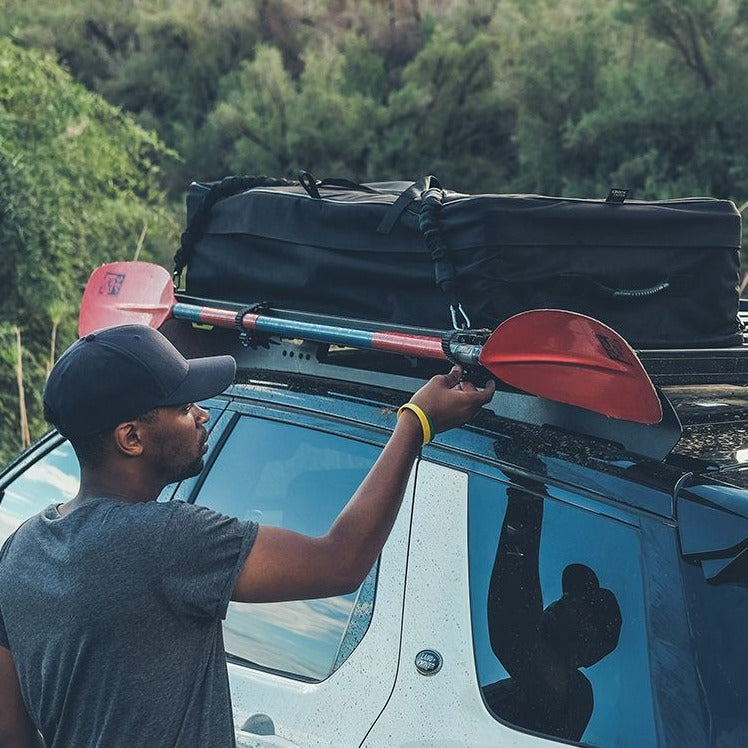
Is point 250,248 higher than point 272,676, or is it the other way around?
point 250,248

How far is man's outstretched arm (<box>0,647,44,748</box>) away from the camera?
196cm

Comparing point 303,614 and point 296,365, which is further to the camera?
point 296,365

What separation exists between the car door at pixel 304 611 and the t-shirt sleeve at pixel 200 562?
48 centimetres

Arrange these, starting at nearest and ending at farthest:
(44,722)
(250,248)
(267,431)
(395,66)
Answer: (44,722), (267,431), (250,248), (395,66)

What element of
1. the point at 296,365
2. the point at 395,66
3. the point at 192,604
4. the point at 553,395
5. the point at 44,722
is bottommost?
the point at 44,722

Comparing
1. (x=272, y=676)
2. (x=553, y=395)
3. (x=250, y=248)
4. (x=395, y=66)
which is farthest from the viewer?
(x=395, y=66)

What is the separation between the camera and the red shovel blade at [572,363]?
192 cm

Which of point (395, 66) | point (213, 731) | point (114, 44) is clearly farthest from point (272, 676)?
point (114, 44)

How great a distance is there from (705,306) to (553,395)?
1.75ft

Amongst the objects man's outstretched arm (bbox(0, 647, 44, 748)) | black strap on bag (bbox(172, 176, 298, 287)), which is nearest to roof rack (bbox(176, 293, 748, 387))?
black strap on bag (bbox(172, 176, 298, 287))

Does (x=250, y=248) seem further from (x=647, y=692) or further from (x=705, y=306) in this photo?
(x=647, y=692)

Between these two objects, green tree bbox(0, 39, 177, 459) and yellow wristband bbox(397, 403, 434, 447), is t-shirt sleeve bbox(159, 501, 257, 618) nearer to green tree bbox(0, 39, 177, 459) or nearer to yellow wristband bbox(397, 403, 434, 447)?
yellow wristband bbox(397, 403, 434, 447)

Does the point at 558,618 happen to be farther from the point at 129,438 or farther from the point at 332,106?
the point at 332,106

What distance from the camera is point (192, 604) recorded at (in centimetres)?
179
